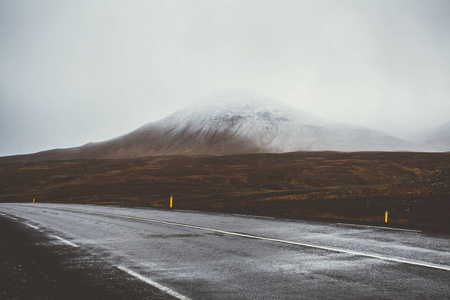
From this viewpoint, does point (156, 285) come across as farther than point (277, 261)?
No

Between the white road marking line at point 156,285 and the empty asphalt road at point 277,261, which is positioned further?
the empty asphalt road at point 277,261

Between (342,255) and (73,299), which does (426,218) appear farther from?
(73,299)

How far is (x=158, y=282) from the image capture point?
21.1 ft

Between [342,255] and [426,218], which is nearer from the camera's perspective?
[342,255]

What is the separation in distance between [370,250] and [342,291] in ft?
13.2

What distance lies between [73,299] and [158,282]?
138cm

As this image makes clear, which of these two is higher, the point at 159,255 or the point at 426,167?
the point at 426,167

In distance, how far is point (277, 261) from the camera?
26.7 ft

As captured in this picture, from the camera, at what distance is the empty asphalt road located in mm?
5906

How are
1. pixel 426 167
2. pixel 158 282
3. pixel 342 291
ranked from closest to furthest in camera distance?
pixel 342 291 < pixel 158 282 < pixel 426 167

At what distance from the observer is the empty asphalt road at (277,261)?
5906 mm

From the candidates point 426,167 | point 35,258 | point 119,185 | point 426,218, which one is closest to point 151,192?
point 119,185

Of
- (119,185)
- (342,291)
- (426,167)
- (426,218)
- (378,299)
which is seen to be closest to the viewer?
(378,299)

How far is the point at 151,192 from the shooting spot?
68.1 metres
